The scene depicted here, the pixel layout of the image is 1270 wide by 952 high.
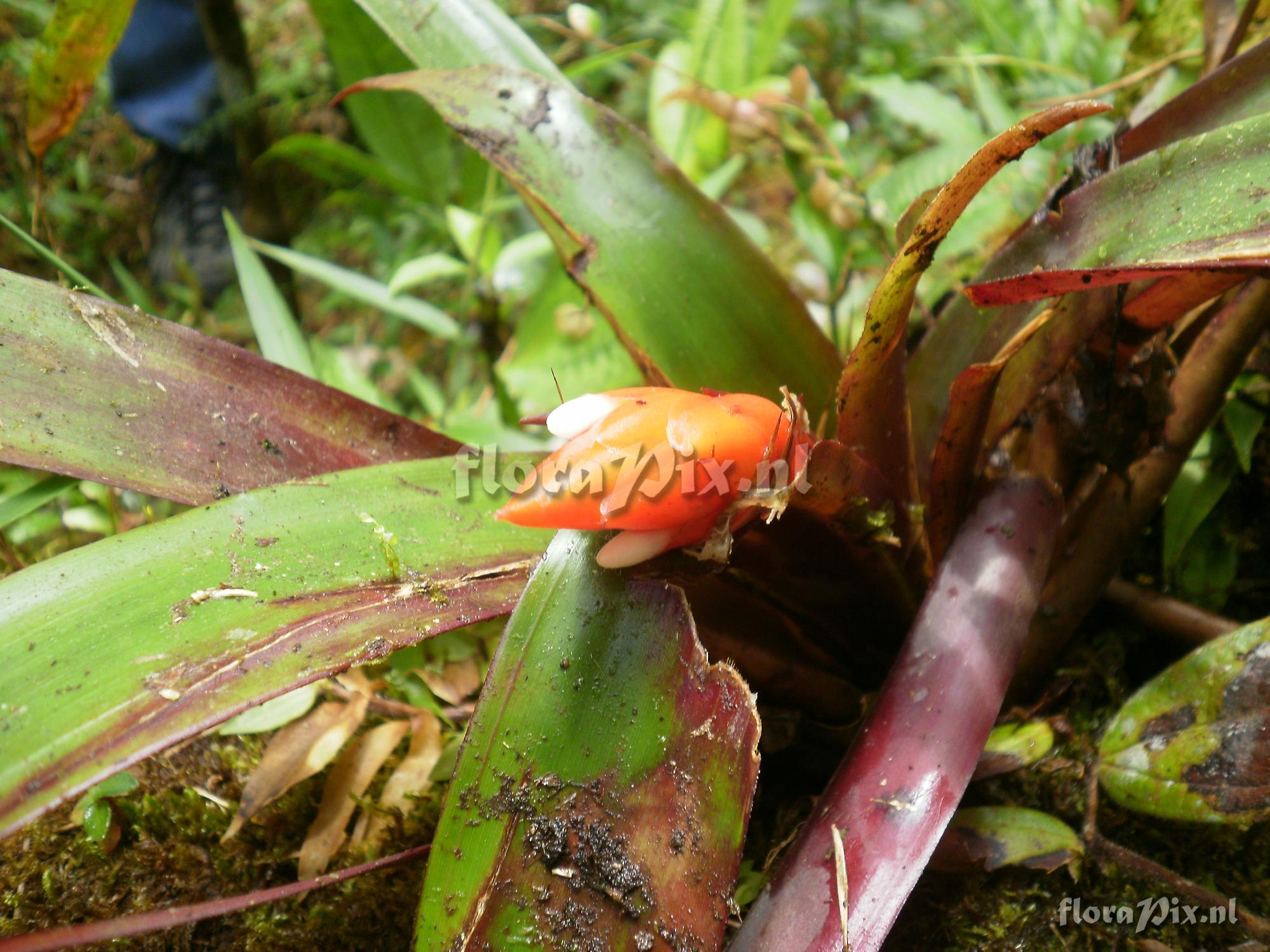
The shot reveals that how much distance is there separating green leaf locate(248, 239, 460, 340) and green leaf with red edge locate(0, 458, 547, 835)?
1061 millimetres

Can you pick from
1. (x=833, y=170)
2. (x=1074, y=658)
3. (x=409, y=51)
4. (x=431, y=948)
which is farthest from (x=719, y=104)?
(x=431, y=948)

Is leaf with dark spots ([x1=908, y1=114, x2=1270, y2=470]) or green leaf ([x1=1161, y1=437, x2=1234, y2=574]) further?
green leaf ([x1=1161, y1=437, x2=1234, y2=574])

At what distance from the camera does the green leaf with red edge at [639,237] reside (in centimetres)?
111

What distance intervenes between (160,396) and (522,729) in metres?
0.61

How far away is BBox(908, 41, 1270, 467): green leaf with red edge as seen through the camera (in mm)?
937

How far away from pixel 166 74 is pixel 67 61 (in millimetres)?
1763

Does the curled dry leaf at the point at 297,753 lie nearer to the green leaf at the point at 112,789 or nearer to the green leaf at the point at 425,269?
the green leaf at the point at 112,789

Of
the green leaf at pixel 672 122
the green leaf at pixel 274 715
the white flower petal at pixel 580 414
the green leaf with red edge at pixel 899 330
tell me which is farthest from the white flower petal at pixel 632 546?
the green leaf at pixel 672 122

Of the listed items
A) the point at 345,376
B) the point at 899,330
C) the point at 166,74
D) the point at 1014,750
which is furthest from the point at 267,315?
the point at 166,74

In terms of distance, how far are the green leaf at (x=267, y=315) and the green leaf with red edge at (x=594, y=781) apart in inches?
37.5

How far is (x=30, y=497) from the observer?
1111 millimetres

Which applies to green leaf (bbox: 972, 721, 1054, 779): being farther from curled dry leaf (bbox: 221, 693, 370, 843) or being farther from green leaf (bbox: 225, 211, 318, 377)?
green leaf (bbox: 225, 211, 318, 377)

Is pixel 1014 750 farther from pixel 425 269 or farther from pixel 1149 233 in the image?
pixel 425 269

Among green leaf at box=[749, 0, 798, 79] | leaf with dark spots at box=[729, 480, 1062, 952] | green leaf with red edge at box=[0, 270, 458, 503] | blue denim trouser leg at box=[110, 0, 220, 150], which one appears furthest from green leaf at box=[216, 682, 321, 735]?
blue denim trouser leg at box=[110, 0, 220, 150]
